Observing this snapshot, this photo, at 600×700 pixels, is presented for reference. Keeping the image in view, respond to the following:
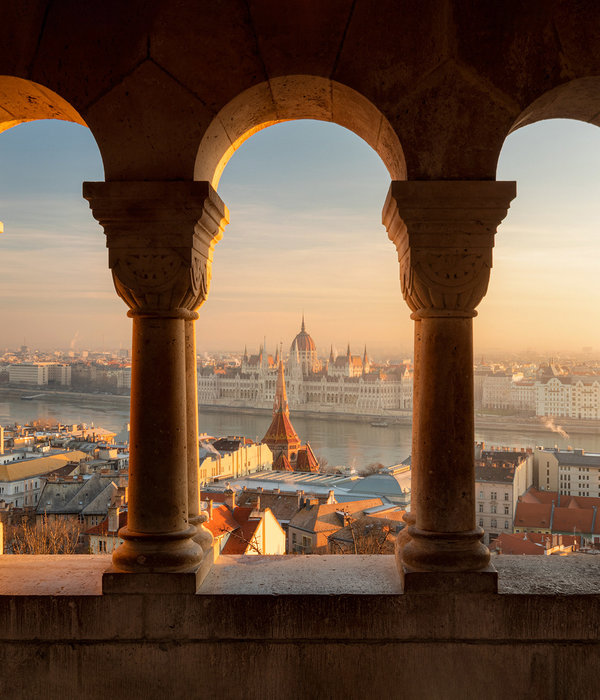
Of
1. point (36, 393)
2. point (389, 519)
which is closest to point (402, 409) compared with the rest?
point (36, 393)

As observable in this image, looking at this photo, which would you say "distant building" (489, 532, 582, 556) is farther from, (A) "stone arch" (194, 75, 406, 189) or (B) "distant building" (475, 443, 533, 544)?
(A) "stone arch" (194, 75, 406, 189)

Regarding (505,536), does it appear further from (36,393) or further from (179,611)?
(36,393)

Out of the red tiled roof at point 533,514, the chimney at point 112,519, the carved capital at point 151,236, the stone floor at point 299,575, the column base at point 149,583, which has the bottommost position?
the red tiled roof at point 533,514

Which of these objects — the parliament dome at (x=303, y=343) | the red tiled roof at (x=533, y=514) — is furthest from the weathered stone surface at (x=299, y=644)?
the parliament dome at (x=303, y=343)

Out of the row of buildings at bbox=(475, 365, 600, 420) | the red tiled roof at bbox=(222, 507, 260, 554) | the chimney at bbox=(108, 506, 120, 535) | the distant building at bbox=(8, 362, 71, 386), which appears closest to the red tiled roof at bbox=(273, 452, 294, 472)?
the row of buildings at bbox=(475, 365, 600, 420)

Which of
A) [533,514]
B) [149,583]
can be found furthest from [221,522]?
[149,583]

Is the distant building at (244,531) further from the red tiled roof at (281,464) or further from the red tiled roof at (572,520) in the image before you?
the red tiled roof at (281,464)
